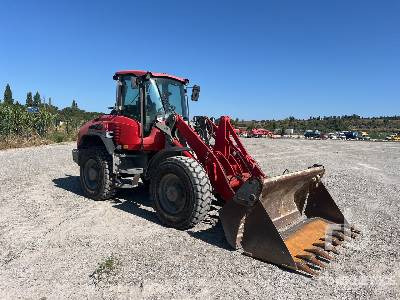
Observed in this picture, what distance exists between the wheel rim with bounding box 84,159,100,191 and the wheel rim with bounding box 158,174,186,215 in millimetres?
2150

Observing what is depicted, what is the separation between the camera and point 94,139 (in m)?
8.70

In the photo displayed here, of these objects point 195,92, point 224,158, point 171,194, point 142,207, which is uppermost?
point 195,92

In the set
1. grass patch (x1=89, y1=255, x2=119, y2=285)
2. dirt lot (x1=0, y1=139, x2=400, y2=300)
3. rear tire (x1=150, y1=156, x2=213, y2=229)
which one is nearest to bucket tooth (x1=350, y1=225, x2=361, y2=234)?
dirt lot (x1=0, y1=139, x2=400, y2=300)

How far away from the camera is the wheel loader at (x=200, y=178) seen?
5.15 meters

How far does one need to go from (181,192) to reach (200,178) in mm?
480

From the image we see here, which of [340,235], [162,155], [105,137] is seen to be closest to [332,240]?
[340,235]

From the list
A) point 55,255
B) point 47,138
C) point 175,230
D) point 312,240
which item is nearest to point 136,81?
point 175,230

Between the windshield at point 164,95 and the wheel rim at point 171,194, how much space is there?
5.94 ft

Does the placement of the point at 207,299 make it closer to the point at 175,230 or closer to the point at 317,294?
the point at 317,294

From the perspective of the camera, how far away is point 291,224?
620 cm

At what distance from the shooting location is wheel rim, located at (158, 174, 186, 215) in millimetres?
6062

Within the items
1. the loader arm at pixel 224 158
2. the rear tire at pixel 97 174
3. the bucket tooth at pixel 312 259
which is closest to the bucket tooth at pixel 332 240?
the bucket tooth at pixel 312 259

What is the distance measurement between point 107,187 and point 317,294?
4.82 meters

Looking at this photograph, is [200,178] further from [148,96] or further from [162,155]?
[148,96]
